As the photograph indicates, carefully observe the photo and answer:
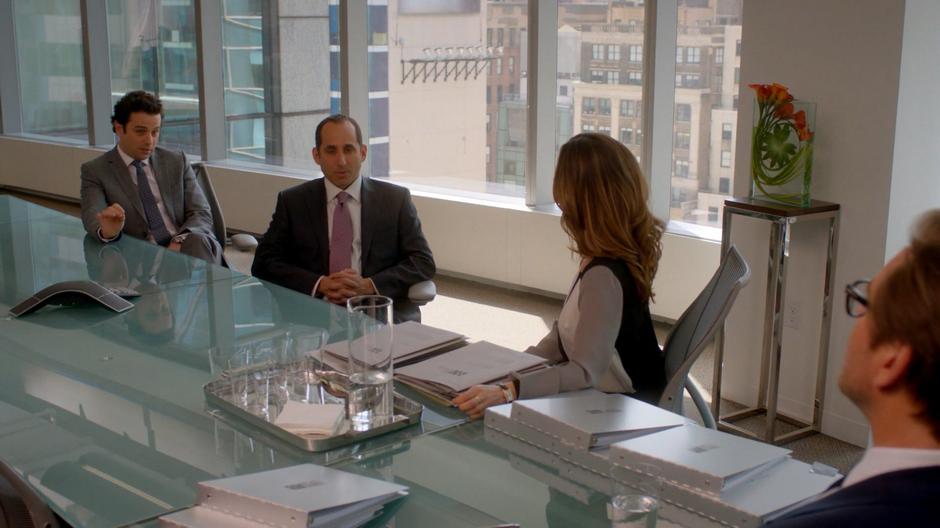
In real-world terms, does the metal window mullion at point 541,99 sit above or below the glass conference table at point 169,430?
above

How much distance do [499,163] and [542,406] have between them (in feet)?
16.6

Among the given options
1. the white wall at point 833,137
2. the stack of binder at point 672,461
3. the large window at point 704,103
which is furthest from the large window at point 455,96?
the stack of binder at point 672,461

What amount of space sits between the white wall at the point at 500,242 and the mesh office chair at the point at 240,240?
1.85 m

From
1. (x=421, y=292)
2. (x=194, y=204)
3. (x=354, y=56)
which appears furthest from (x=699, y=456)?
(x=354, y=56)

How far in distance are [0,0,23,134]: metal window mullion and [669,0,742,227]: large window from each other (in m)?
8.31

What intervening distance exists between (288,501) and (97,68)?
31.2 feet

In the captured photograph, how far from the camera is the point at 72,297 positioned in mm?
3369

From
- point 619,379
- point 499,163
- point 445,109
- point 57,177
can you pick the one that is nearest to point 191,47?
point 57,177

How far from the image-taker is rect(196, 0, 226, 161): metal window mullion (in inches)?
353

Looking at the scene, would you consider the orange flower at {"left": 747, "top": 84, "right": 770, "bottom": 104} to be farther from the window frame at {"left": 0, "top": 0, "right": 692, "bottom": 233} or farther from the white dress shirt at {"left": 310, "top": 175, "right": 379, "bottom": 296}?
the white dress shirt at {"left": 310, "top": 175, "right": 379, "bottom": 296}

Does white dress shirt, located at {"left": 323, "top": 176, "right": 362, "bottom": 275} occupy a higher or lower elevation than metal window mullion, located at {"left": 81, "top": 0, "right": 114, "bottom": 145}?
lower

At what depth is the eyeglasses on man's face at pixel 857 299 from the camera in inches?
51.9

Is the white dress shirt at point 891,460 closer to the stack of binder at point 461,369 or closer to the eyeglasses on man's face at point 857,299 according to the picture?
the eyeglasses on man's face at point 857,299

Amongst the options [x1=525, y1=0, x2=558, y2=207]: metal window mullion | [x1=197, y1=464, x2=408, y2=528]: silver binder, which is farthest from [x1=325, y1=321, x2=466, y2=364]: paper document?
[x1=525, y1=0, x2=558, y2=207]: metal window mullion
